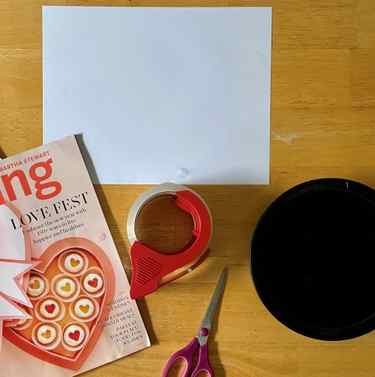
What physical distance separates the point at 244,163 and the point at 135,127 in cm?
12

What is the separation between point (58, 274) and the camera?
673mm

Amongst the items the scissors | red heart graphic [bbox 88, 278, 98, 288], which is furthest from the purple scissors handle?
red heart graphic [bbox 88, 278, 98, 288]

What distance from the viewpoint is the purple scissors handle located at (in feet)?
2.17

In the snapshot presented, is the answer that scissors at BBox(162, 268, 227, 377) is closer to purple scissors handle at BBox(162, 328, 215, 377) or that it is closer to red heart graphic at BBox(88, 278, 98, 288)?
purple scissors handle at BBox(162, 328, 215, 377)

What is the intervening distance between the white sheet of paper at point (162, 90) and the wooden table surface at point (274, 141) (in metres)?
0.01

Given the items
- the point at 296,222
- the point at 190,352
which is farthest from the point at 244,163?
the point at 190,352

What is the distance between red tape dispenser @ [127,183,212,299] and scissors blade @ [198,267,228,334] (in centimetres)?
4

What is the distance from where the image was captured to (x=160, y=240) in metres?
0.67

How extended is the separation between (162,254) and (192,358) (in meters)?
0.11

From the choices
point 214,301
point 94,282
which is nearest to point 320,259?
point 214,301

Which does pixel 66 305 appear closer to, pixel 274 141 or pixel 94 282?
pixel 94 282

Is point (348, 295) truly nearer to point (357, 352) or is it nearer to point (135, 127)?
point (357, 352)

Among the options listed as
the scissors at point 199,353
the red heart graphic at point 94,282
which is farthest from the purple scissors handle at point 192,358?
the red heart graphic at point 94,282

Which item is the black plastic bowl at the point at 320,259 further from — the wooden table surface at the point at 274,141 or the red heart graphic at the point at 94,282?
the red heart graphic at the point at 94,282
